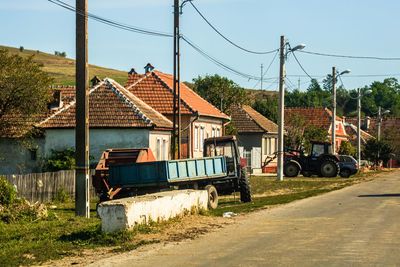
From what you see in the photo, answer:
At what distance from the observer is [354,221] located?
16.0 meters

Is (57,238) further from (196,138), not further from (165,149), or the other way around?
(196,138)

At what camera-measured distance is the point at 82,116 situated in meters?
18.0

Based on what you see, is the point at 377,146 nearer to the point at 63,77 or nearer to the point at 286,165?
the point at 286,165

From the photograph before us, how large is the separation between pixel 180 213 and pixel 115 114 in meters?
18.5

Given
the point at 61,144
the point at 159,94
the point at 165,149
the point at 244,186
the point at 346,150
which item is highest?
the point at 159,94

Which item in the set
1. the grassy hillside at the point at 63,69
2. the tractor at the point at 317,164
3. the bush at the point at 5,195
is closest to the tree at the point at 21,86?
the bush at the point at 5,195

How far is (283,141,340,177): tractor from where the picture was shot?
42.5 m

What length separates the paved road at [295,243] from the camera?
406 inches

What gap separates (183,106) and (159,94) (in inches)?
77.6

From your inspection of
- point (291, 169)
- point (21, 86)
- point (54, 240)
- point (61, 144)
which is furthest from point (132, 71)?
point (54, 240)

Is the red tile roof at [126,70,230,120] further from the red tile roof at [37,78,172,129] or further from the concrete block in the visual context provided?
the concrete block

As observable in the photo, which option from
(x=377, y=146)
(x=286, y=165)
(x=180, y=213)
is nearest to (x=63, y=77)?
(x=377, y=146)

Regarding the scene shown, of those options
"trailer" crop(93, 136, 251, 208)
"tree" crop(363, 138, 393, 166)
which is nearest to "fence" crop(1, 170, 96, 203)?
"trailer" crop(93, 136, 251, 208)

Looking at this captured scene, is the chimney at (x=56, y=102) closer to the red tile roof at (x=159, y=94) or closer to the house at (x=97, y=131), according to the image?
the house at (x=97, y=131)
